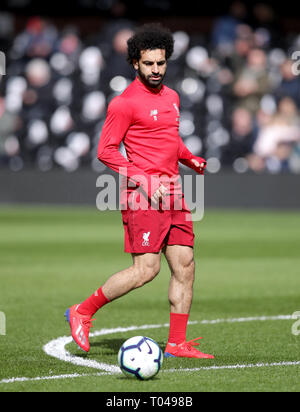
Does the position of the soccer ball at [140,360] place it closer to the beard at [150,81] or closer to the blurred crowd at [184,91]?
the beard at [150,81]

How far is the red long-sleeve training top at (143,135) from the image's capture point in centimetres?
602

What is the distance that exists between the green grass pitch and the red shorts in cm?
77

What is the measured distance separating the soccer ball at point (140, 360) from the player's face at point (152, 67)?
184 cm

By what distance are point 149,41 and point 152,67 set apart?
0.59 ft

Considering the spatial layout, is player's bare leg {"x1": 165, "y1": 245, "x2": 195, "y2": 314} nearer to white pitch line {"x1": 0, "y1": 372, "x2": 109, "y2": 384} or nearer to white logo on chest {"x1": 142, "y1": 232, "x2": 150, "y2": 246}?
white logo on chest {"x1": 142, "y1": 232, "x2": 150, "y2": 246}

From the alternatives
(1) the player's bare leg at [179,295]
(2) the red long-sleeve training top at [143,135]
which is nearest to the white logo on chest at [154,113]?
(2) the red long-sleeve training top at [143,135]

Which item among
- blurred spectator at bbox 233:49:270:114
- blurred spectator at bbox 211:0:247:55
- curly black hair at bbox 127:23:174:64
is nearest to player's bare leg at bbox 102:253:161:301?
curly black hair at bbox 127:23:174:64

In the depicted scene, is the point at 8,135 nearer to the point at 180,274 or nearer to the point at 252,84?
the point at 252,84

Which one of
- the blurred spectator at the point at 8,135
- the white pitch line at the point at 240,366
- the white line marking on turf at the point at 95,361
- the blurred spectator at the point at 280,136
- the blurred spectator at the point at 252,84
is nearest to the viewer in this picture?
the white line marking on turf at the point at 95,361

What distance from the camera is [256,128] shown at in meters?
25.7

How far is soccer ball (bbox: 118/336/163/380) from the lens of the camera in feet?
17.1

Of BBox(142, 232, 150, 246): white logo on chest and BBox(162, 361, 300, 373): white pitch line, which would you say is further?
BBox(142, 232, 150, 246): white logo on chest

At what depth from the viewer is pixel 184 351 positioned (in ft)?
20.2

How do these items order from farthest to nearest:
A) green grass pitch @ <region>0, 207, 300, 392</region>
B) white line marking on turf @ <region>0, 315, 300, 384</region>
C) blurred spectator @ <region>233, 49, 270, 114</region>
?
blurred spectator @ <region>233, 49, 270, 114</region> → white line marking on turf @ <region>0, 315, 300, 384</region> → green grass pitch @ <region>0, 207, 300, 392</region>
